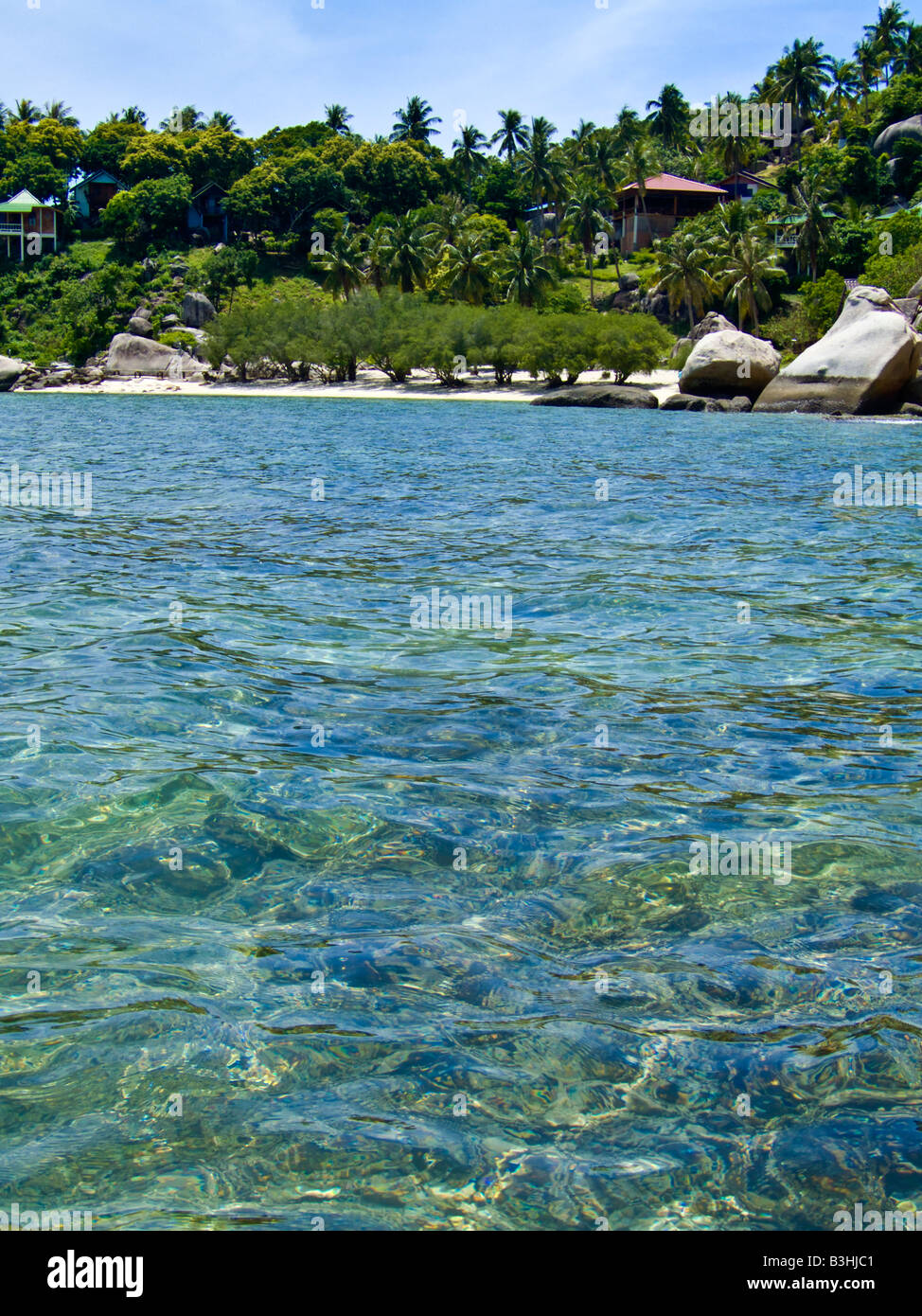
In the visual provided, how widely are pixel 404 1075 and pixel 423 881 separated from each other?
1.30 metres

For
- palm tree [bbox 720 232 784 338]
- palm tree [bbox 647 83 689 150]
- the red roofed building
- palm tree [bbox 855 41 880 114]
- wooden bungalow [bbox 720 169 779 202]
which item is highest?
palm tree [bbox 855 41 880 114]

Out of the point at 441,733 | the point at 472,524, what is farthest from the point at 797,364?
the point at 441,733

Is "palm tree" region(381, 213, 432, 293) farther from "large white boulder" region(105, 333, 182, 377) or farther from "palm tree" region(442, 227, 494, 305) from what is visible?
"large white boulder" region(105, 333, 182, 377)

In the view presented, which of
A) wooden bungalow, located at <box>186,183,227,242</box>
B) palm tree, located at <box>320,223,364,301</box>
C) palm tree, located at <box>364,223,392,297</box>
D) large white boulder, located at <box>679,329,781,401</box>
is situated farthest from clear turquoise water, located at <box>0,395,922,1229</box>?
wooden bungalow, located at <box>186,183,227,242</box>

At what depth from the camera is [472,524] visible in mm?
14703

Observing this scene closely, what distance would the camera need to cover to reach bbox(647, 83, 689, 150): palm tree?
91.9 metres

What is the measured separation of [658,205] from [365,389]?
3737cm

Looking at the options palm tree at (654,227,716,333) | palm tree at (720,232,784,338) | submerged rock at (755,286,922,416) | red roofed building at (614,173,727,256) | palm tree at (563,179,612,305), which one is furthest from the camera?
red roofed building at (614,173,727,256)

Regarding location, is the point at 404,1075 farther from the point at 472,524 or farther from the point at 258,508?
the point at 258,508

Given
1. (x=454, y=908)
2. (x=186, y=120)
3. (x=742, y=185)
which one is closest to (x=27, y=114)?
(x=186, y=120)

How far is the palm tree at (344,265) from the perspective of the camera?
67.0 metres

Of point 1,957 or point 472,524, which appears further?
point 472,524

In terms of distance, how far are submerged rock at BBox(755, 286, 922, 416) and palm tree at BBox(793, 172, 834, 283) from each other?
75.4ft

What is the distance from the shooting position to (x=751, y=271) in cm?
5719
